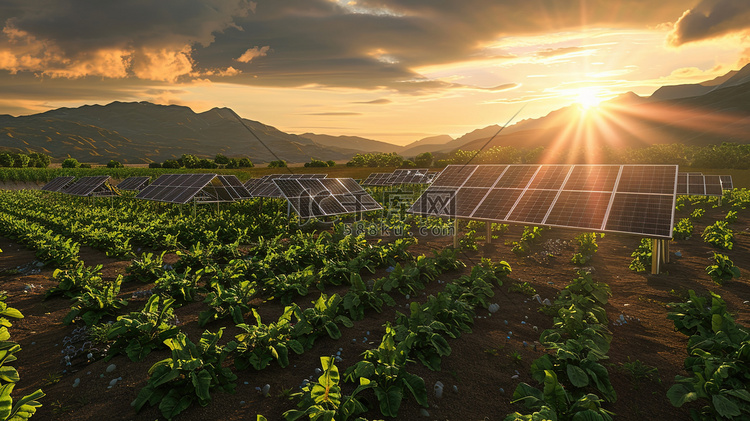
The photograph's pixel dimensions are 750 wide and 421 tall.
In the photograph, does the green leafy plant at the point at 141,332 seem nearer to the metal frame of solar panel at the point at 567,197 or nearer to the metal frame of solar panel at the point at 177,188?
the metal frame of solar panel at the point at 567,197

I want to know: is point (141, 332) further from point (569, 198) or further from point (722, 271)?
point (722, 271)

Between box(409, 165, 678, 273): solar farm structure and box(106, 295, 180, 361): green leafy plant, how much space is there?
10.5m

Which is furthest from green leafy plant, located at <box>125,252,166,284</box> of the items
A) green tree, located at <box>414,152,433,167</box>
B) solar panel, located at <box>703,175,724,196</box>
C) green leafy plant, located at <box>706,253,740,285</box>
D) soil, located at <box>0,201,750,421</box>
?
green tree, located at <box>414,152,433,167</box>

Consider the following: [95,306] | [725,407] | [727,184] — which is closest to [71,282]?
[95,306]

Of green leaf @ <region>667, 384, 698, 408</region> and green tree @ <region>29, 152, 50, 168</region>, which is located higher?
green tree @ <region>29, 152, 50, 168</region>

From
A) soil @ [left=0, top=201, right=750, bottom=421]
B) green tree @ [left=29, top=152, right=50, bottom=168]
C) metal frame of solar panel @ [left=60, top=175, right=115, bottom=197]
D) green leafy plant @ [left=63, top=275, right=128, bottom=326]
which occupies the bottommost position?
soil @ [left=0, top=201, right=750, bottom=421]

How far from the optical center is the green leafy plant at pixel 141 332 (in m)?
6.05

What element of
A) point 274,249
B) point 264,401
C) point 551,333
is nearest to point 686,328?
point 551,333

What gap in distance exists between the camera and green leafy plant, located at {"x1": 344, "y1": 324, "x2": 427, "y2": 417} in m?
4.62

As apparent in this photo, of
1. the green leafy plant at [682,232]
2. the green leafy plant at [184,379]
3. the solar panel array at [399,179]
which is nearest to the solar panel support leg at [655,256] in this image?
the green leafy plant at [682,232]

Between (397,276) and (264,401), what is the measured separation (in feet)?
15.3

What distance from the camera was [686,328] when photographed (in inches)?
264

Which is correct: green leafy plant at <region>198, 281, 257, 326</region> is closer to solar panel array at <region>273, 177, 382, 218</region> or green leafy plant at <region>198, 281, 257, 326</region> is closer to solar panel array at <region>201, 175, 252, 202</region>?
solar panel array at <region>273, 177, 382, 218</region>

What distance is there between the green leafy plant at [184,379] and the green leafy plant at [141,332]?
137 cm
